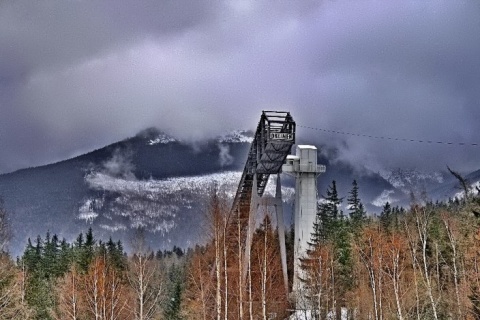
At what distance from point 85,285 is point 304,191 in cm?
2265

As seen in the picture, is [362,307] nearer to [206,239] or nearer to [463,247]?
[463,247]

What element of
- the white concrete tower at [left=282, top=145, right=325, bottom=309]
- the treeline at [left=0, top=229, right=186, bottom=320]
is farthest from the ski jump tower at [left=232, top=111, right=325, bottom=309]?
the treeline at [left=0, top=229, right=186, bottom=320]

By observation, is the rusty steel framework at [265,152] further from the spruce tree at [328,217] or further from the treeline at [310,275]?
the spruce tree at [328,217]

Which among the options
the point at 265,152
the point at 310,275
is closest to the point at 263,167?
the point at 265,152

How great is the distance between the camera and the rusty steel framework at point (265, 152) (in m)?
37.6

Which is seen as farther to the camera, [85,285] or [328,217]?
[328,217]

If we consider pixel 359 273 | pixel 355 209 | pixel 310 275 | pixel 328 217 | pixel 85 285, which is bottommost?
pixel 85 285

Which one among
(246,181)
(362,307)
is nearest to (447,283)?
(362,307)

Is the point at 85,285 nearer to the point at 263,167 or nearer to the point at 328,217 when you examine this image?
the point at 263,167

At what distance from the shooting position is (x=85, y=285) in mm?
44031

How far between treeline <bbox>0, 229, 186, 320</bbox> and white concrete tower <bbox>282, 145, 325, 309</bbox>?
45.1ft

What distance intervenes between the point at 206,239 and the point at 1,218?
39.7 ft

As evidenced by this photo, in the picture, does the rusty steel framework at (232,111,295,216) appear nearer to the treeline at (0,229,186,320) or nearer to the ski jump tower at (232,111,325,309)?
the ski jump tower at (232,111,325,309)

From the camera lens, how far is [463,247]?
160ft
